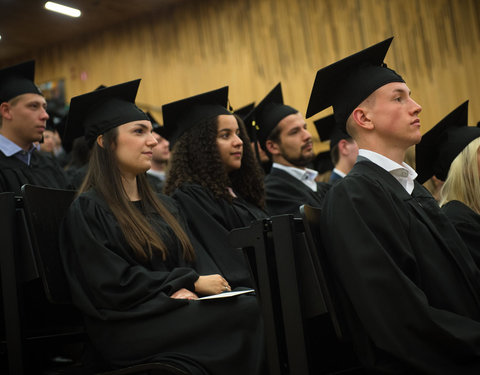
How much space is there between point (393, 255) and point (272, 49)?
7.61 meters

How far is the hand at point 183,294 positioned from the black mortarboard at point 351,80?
1.10 meters

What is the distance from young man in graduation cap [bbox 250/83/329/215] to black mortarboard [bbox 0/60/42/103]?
1.98 meters

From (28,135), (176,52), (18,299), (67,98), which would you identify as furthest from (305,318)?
(67,98)

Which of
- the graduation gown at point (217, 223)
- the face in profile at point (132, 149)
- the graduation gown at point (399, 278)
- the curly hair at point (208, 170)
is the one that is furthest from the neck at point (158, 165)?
the graduation gown at point (399, 278)

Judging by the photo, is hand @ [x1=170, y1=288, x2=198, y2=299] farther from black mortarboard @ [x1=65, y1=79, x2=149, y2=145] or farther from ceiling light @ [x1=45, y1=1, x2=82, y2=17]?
ceiling light @ [x1=45, y1=1, x2=82, y2=17]

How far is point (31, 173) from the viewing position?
412cm

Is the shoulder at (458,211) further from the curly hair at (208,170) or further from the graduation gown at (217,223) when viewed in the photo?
the curly hair at (208,170)

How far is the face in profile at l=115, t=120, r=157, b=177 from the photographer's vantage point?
3.35 metres

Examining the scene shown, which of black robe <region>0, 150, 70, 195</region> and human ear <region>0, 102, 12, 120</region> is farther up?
human ear <region>0, 102, 12, 120</region>

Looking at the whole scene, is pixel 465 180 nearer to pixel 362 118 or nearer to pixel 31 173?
pixel 362 118

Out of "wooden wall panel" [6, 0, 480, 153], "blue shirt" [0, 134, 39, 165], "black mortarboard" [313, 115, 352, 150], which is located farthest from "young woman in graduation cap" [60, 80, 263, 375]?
"wooden wall panel" [6, 0, 480, 153]

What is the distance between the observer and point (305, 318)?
2072 mm

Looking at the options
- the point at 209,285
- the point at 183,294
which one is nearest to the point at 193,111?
the point at 209,285

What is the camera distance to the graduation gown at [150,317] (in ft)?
8.08
